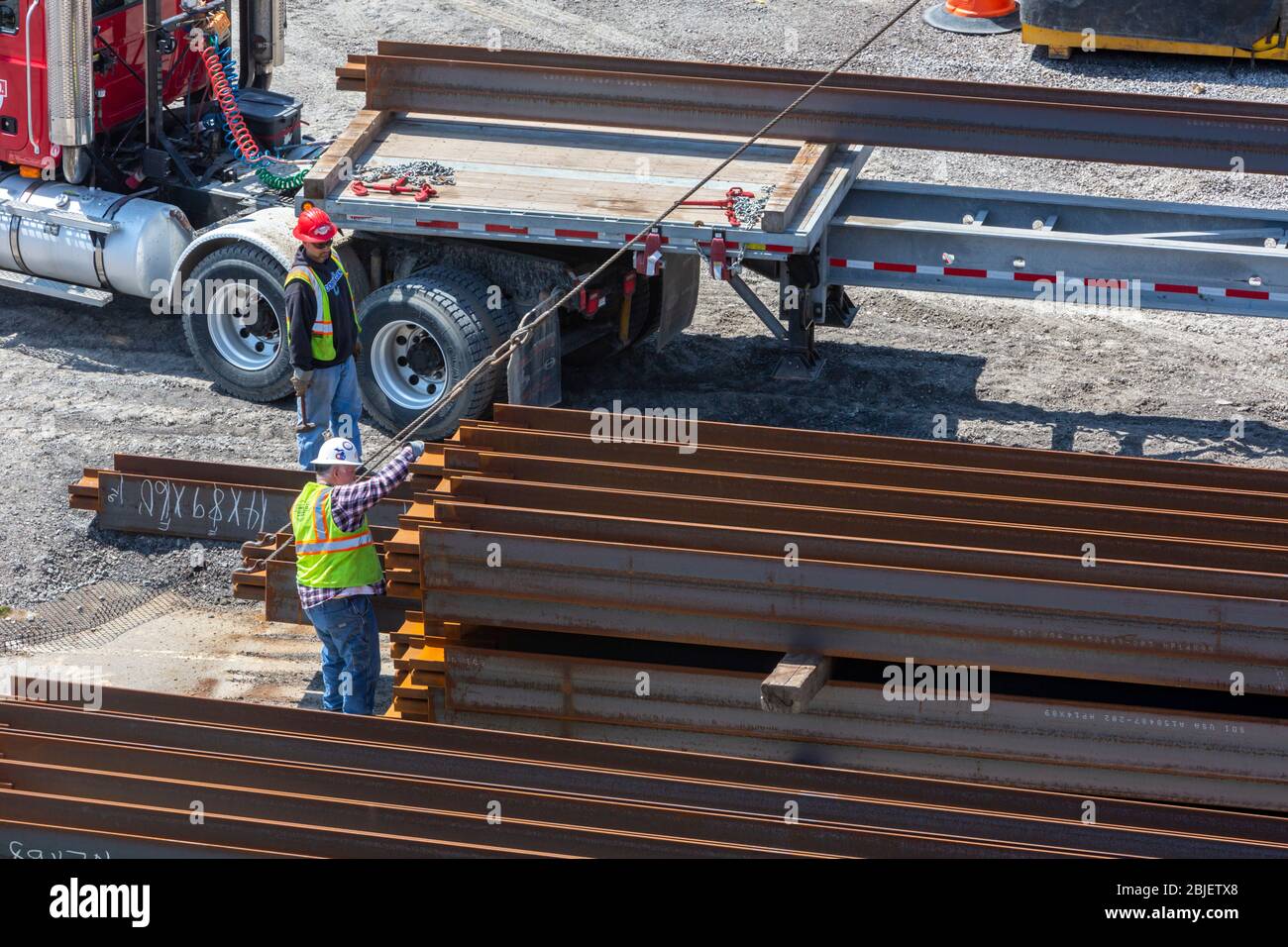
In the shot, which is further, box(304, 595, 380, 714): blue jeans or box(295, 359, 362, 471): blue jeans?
box(295, 359, 362, 471): blue jeans

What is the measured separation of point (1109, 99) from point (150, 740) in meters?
6.60

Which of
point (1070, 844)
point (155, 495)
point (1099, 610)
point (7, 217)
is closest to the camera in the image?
point (1070, 844)

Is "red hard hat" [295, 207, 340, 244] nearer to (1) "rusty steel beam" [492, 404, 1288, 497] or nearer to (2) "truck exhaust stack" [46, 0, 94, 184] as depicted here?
(1) "rusty steel beam" [492, 404, 1288, 497]

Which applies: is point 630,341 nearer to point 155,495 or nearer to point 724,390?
point 724,390

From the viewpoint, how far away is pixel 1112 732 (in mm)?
6734

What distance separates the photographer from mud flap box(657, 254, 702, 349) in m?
11.1

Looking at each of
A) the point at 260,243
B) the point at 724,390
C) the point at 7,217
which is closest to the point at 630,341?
the point at 724,390

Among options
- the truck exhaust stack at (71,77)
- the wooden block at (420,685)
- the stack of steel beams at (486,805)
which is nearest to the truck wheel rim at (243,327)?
the truck exhaust stack at (71,77)

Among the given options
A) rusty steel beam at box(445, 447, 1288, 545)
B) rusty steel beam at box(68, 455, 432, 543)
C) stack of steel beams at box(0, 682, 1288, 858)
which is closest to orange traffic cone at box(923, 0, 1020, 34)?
rusty steel beam at box(68, 455, 432, 543)

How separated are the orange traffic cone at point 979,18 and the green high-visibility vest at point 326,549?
441 inches

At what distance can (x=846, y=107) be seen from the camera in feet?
34.2

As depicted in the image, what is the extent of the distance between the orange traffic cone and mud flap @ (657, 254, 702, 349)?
21.6ft

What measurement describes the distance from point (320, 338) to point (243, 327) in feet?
5.62

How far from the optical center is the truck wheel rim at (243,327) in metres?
11.1
